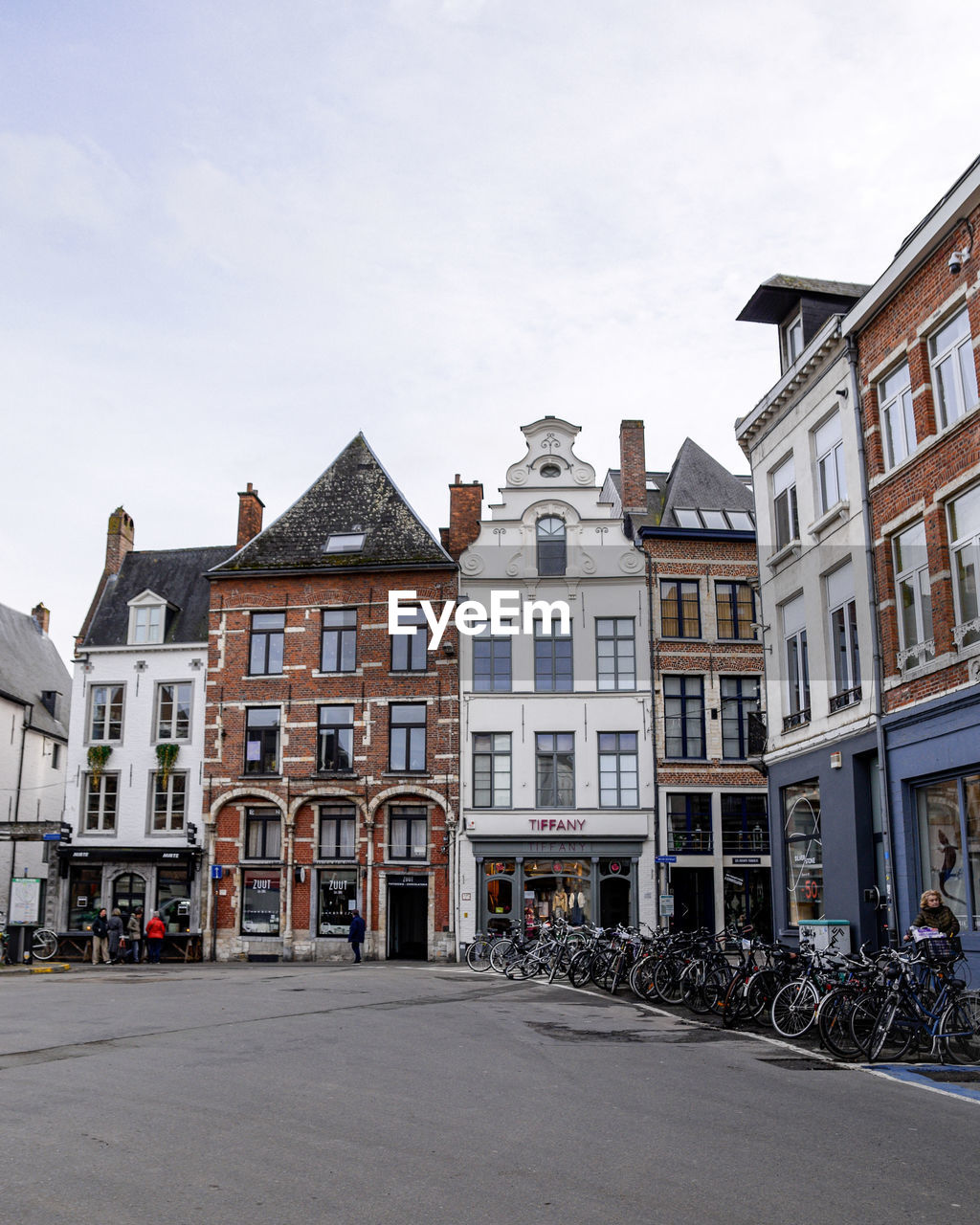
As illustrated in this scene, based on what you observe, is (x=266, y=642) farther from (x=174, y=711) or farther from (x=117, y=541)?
(x=117, y=541)

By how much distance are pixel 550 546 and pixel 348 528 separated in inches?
252

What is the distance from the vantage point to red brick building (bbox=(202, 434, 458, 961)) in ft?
108

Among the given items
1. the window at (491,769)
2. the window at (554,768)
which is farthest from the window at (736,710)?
the window at (491,769)

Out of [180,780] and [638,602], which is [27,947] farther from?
[638,602]

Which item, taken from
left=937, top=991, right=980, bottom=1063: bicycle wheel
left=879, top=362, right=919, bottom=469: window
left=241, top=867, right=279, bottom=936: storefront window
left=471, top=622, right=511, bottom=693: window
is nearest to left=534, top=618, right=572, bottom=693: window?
left=471, top=622, right=511, bottom=693: window

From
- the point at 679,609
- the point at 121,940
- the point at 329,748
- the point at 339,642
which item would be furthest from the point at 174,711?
the point at 679,609

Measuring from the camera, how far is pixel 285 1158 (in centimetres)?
655

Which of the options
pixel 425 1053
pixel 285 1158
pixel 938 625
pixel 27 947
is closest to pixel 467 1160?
pixel 285 1158

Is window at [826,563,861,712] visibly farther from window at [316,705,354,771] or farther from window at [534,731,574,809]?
window at [316,705,354,771]

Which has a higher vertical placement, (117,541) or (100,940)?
(117,541)

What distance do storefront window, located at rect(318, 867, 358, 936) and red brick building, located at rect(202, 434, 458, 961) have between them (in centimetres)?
4

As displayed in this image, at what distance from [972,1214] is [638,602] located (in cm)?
2801

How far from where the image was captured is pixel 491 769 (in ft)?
108

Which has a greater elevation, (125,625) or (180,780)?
(125,625)
